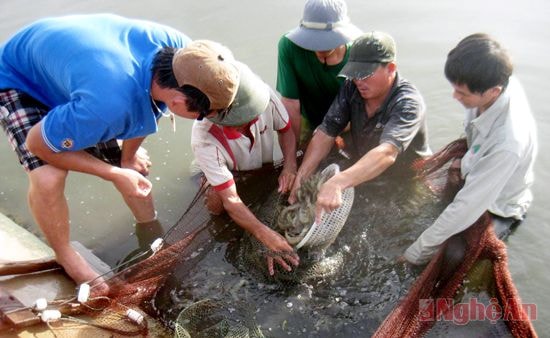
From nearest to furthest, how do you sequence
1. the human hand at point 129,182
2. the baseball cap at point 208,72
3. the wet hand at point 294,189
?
the baseball cap at point 208,72
the human hand at point 129,182
the wet hand at point 294,189

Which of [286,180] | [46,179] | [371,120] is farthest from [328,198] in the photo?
[46,179]

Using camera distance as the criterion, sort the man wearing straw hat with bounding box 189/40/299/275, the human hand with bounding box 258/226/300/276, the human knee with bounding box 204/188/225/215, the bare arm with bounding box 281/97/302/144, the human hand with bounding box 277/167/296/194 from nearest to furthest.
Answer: the man wearing straw hat with bounding box 189/40/299/275, the human hand with bounding box 258/226/300/276, the human hand with bounding box 277/167/296/194, the human knee with bounding box 204/188/225/215, the bare arm with bounding box 281/97/302/144

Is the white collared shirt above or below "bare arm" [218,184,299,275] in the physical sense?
above

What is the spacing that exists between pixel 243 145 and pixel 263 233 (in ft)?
2.81

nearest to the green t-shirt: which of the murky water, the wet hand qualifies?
the wet hand

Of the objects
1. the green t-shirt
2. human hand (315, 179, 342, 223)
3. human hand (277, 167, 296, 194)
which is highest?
the green t-shirt

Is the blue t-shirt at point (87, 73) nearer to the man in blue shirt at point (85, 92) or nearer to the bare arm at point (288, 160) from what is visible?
the man in blue shirt at point (85, 92)

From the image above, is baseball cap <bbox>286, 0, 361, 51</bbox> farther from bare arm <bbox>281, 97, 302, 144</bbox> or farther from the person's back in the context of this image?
the person's back

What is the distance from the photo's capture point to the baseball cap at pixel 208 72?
2891 millimetres

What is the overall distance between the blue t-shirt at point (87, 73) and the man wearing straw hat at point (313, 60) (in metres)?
1.24

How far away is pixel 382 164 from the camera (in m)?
3.61

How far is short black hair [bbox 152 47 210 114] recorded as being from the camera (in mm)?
2975

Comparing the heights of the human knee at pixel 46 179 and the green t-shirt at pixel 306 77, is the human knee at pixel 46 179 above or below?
below

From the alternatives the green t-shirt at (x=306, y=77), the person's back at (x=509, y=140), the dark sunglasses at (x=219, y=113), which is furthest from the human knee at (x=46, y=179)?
the person's back at (x=509, y=140)
